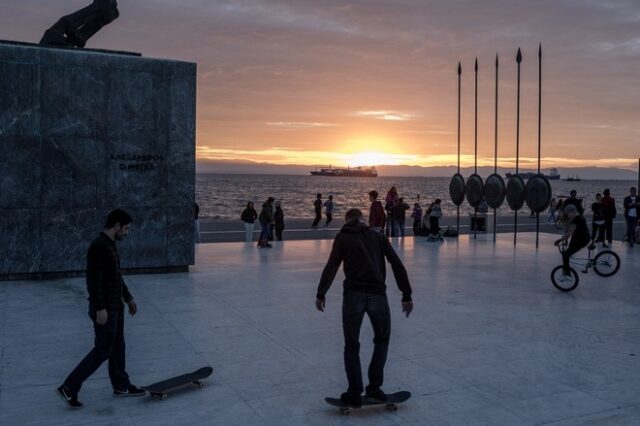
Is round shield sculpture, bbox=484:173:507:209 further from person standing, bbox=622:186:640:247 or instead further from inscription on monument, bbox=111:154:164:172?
inscription on monument, bbox=111:154:164:172

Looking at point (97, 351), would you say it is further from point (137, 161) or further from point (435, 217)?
point (435, 217)

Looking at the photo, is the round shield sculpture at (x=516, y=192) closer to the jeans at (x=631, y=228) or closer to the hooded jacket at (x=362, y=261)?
the jeans at (x=631, y=228)

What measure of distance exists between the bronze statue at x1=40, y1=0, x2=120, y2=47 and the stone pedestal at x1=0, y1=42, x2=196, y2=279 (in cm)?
65

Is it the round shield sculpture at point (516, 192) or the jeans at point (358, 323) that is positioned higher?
the round shield sculpture at point (516, 192)

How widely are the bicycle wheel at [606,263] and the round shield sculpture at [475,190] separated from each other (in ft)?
32.9

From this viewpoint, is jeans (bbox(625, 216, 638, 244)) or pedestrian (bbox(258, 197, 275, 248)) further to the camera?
jeans (bbox(625, 216, 638, 244))

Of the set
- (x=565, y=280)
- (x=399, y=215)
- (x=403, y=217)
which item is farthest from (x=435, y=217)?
(x=565, y=280)

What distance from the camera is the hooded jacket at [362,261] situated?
5449 millimetres

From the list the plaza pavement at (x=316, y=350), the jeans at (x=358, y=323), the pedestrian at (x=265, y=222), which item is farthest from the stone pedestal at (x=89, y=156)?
the jeans at (x=358, y=323)

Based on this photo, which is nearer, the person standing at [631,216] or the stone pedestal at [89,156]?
the stone pedestal at [89,156]

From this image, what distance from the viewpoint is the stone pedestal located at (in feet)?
39.1

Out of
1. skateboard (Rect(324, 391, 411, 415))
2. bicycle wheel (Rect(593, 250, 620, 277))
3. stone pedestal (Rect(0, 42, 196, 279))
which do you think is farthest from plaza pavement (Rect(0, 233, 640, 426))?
stone pedestal (Rect(0, 42, 196, 279))

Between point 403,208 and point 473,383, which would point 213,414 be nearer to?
point 473,383

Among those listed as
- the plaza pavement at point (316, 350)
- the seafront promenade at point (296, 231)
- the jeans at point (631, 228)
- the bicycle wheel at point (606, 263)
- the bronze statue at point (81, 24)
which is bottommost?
the plaza pavement at point (316, 350)
